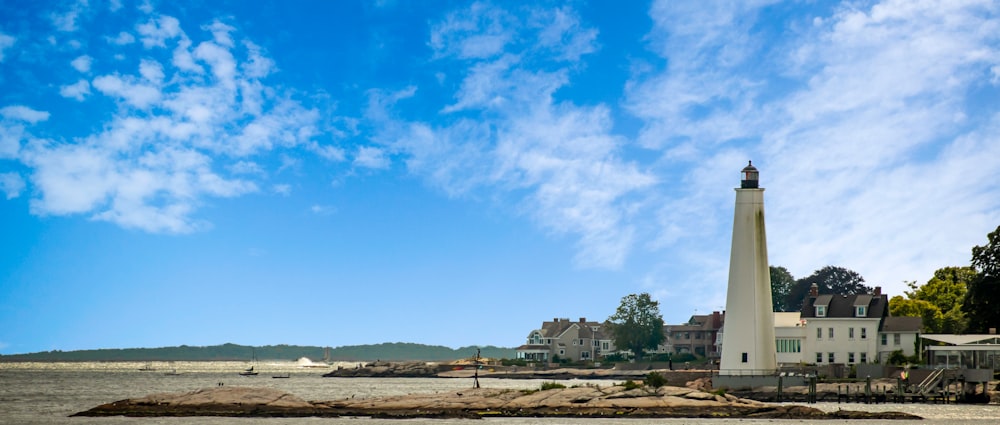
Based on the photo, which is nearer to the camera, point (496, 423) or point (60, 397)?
point (496, 423)

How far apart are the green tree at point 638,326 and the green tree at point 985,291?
1822 inches

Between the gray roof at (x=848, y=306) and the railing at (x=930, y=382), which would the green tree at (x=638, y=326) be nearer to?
the gray roof at (x=848, y=306)

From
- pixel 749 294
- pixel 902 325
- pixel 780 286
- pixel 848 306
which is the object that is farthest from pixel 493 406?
pixel 780 286

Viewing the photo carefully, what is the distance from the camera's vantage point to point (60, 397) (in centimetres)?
7412

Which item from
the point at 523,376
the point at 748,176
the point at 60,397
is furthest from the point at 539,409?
the point at 523,376

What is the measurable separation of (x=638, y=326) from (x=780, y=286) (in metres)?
26.3

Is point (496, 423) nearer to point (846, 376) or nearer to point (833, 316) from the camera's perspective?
point (846, 376)

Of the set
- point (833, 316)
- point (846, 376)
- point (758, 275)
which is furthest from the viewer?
point (833, 316)

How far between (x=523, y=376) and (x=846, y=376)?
5242 centimetres

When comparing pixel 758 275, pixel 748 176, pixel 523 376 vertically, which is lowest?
pixel 523 376

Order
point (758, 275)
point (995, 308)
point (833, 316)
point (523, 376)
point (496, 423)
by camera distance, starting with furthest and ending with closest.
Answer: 1. point (523, 376)
2. point (833, 316)
3. point (995, 308)
4. point (758, 275)
5. point (496, 423)

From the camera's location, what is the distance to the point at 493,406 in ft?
168

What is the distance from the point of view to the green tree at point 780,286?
13925 cm

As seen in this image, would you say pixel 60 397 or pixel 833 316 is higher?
pixel 833 316
